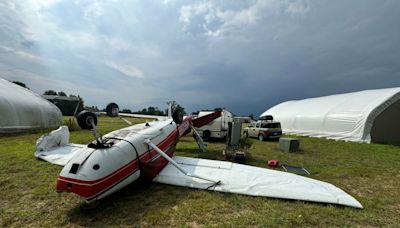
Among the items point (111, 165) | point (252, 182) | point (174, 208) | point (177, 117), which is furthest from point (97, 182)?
point (177, 117)

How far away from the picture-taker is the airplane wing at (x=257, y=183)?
14.6ft

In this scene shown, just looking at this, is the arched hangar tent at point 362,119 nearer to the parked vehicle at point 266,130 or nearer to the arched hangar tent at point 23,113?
the parked vehicle at point 266,130

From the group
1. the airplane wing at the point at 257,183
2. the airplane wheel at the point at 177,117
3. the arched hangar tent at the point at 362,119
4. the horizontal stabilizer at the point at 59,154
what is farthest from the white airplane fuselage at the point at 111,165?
the arched hangar tent at the point at 362,119

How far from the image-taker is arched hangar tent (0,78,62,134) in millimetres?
15031

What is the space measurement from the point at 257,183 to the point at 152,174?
2.76 meters

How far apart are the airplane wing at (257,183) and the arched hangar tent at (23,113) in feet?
54.4

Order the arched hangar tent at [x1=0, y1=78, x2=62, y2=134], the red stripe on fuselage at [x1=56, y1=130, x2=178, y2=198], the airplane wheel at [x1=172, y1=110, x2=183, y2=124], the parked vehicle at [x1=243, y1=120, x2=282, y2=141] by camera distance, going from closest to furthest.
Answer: the red stripe on fuselage at [x1=56, y1=130, x2=178, y2=198] → the airplane wheel at [x1=172, y1=110, x2=183, y2=124] → the arched hangar tent at [x1=0, y1=78, x2=62, y2=134] → the parked vehicle at [x1=243, y1=120, x2=282, y2=141]

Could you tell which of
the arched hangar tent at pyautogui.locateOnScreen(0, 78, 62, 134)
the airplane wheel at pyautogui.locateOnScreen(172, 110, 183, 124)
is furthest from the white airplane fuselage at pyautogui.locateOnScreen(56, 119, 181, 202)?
the arched hangar tent at pyautogui.locateOnScreen(0, 78, 62, 134)

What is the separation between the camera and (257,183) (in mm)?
4918

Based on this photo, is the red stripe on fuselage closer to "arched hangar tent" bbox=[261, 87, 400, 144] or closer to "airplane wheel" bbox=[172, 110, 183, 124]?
"airplane wheel" bbox=[172, 110, 183, 124]

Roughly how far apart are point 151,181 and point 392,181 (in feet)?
25.1

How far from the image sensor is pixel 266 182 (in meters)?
4.96

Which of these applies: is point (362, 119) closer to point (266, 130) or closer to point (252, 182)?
point (266, 130)

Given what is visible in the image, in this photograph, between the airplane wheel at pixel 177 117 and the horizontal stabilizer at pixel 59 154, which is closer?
the horizontal stabilizer at pixel 59 154
